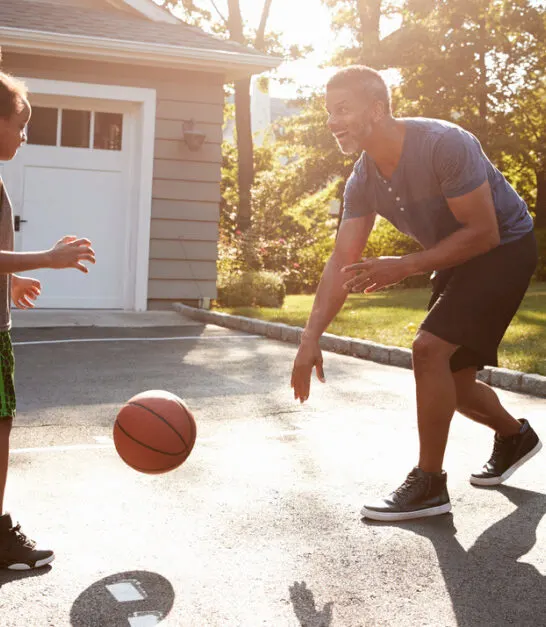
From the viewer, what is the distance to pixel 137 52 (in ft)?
41.9

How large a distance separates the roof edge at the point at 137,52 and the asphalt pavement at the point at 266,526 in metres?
6.39

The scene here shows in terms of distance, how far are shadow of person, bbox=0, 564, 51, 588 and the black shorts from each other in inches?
74.2

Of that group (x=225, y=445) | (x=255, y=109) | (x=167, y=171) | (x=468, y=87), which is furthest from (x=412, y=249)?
(x=255, y=109)

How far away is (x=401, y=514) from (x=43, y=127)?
33.6 feet

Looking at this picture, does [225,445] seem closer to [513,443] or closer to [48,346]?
[513,443]

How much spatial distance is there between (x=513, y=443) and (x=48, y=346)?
20.0ft

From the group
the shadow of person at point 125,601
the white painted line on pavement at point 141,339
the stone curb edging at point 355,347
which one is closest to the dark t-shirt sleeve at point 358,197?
the shadow of person at point 125,601

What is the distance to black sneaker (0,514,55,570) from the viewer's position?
3.52 m

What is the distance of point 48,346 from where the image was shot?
987cm

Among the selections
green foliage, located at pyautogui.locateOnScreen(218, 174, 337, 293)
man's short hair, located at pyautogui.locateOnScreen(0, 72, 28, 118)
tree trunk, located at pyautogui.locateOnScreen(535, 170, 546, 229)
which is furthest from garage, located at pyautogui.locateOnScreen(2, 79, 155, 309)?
tree trunk, located at pyautogui.locateOnScreen(535, 170, 546, 229)

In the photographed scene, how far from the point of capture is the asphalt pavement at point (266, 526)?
10.5 ft

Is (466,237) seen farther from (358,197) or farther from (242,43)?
(242,43)

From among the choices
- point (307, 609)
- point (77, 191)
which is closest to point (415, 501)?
point (307, 609)

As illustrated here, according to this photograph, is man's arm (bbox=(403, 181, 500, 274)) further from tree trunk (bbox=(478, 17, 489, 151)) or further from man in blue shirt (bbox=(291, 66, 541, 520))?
tree trunk (bbox=(478, 17, 489, 151))
